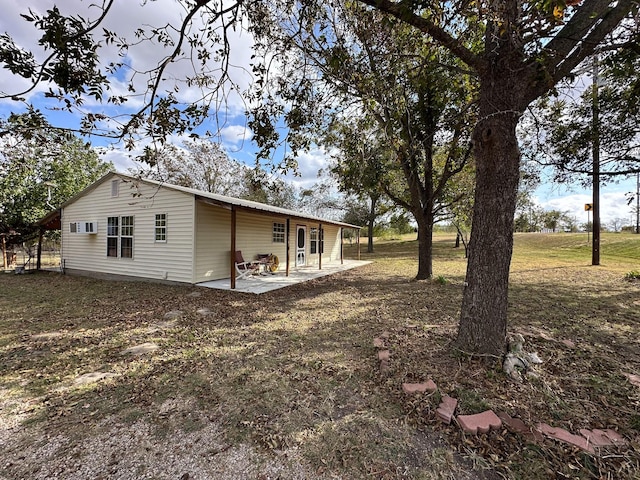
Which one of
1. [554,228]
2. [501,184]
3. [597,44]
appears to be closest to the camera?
[597,44]

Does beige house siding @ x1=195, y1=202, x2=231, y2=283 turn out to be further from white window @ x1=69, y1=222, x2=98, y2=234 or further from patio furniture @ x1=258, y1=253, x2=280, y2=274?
white window @ x1=69, y1=222, x2=98, y2=234

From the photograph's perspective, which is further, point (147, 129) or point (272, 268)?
point (272, 268)

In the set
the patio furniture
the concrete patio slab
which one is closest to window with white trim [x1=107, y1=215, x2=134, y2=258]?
the concrete patio slab

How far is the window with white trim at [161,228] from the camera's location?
844 cm

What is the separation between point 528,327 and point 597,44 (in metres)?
3.78

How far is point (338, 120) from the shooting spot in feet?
18.7

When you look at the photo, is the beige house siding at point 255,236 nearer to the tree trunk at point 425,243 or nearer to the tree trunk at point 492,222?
the tree trunk at point 425,243

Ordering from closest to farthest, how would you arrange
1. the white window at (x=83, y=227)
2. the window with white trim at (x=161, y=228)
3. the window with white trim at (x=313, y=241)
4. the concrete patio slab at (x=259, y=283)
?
the concrete patio slab at (x=259, y=283)
the window with white trim at (x=161, y=228)
the white window at (x=83, y=227)
the window with white trim at (x=313, y=241)

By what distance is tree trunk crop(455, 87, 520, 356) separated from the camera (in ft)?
9.39

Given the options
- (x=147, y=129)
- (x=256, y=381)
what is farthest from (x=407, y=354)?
(x=147, y=129)

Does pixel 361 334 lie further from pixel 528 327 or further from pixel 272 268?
pixel 272 268

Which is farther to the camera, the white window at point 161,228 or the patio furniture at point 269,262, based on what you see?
the patio furniture at point 269,262

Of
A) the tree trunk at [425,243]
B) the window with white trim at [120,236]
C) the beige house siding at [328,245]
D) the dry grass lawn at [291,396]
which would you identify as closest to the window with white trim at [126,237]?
the window with white trim at [120,236]

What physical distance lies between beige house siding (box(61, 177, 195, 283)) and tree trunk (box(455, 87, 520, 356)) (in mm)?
7189
